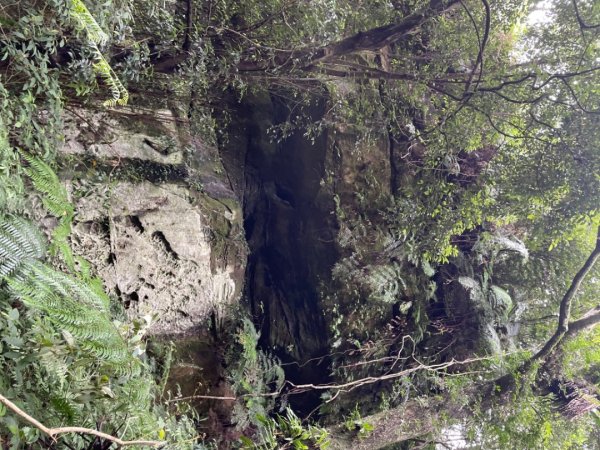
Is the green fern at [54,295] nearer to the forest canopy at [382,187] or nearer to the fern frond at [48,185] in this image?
the fern frond at [48,185]

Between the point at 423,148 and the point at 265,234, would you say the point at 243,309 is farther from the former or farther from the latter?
the point at 423,148

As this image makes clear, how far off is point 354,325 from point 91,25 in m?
4.27

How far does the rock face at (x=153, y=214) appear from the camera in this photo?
3.59 meters

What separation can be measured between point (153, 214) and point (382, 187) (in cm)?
304

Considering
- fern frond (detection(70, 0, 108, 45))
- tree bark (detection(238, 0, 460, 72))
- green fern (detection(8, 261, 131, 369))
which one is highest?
tree bark (detection(238, 0, 460, 72))

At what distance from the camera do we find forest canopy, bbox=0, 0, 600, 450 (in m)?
3.58

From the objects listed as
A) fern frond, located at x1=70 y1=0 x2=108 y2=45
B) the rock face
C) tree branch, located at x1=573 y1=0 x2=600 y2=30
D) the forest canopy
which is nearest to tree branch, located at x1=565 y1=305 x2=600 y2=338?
the forest canopy

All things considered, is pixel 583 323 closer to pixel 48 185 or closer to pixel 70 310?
pixel 70 310

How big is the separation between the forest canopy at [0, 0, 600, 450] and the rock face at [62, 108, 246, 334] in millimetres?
105

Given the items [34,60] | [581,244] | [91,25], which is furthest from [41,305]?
[581,244]

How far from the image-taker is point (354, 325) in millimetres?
5395

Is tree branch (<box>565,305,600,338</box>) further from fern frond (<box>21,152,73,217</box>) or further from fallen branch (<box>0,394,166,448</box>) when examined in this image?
fern frond (<box>21,152,73,217</box>)

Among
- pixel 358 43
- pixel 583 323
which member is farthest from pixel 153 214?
pixel 583 323

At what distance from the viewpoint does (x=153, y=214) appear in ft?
13.3
